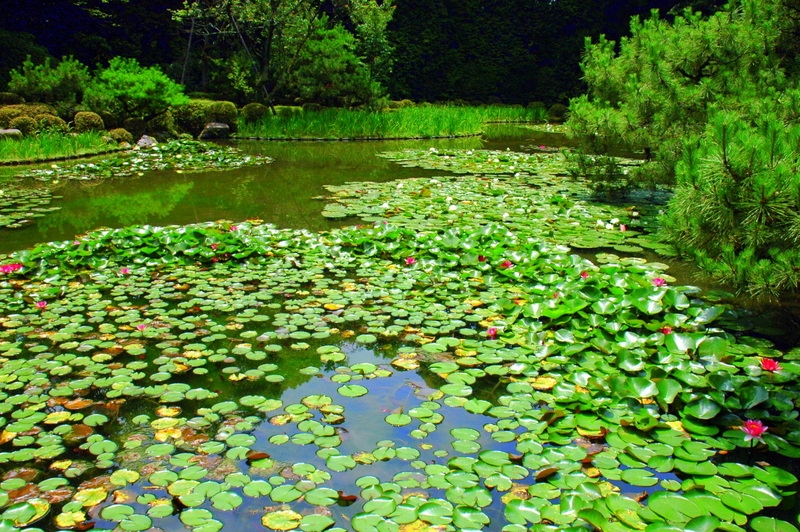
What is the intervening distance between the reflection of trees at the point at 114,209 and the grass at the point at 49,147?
9.64 ft

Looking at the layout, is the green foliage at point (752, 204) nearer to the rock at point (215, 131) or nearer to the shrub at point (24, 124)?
the shrub at point (24, 124)

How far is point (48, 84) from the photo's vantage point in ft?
36.0

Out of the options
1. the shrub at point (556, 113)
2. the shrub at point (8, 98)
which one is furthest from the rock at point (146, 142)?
the shrub at point (556, 113)

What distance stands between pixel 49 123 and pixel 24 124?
1.21 feet

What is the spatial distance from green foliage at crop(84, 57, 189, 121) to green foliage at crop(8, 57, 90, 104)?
12.0 inches

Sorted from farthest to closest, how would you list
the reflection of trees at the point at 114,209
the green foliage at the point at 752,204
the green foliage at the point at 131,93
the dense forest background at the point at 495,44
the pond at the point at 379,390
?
the dense forest background at the point at 495,44 < the green foliage at the point at 131,93 < the reflection of trees at the point at 114,209 < the green foliage at the point at 752,204 < the pond at the point at 379,390

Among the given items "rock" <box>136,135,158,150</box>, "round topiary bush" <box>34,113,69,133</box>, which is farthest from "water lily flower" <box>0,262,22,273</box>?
"round topiary bush" <box>34,113,69,133</box>

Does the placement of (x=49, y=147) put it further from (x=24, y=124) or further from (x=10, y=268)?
(x=10, y=268)

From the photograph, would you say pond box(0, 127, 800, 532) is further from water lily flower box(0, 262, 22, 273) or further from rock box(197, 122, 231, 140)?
rock box(197, 122, 231, 140)

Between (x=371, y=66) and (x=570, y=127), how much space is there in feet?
41.3

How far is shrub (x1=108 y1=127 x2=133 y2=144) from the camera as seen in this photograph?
1023 cm

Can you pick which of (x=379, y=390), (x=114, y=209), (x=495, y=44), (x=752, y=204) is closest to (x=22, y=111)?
(x=114, y=209)

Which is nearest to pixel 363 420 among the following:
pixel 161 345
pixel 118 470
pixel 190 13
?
A: pixel 118 470

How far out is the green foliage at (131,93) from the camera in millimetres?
10562
